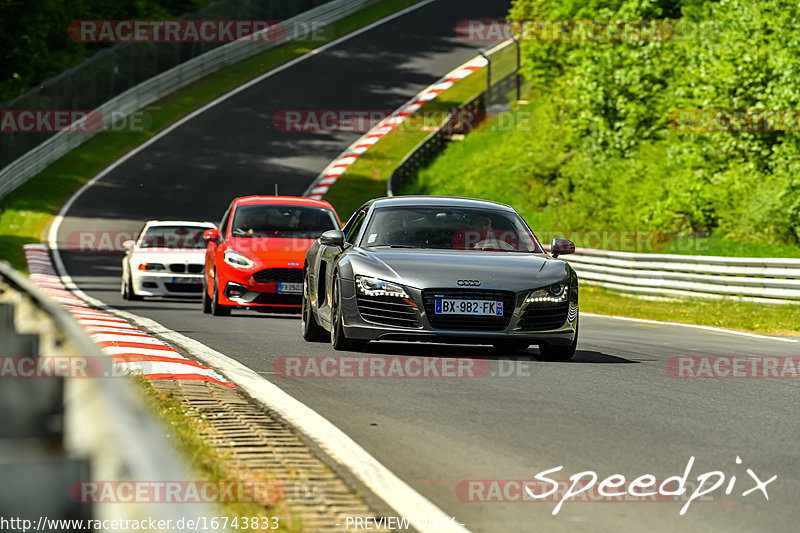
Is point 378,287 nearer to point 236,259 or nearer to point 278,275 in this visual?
point 278,275

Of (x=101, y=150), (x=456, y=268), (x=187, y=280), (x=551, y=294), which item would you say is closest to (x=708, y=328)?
(x=551, y=294)

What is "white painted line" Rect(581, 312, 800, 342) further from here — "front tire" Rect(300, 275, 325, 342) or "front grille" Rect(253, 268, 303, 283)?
"front tire" Rect(300, 275, 325, 342)

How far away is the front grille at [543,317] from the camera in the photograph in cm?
1130

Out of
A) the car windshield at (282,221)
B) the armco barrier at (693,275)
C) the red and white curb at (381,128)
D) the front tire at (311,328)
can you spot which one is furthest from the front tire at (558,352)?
the red and white curb at (381,128)

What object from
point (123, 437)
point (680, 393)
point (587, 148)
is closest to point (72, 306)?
point (680, 393)

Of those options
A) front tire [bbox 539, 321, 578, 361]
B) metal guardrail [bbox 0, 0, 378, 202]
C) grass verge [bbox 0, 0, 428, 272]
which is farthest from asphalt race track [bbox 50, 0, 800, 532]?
metal guardrail [bbox 0, 0, 378, 202]

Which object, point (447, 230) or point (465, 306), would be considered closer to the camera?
point (465, 306)

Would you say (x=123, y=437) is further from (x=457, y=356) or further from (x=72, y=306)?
(x=72, y=306)

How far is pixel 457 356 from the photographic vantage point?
1184cm

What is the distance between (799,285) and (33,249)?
69.2 ft

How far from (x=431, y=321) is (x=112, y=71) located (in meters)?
43.6

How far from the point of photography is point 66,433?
507 cm

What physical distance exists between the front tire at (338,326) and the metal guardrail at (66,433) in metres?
4.65

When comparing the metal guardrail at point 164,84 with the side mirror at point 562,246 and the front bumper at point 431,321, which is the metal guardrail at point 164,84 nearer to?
the side mirror at point 562,246
